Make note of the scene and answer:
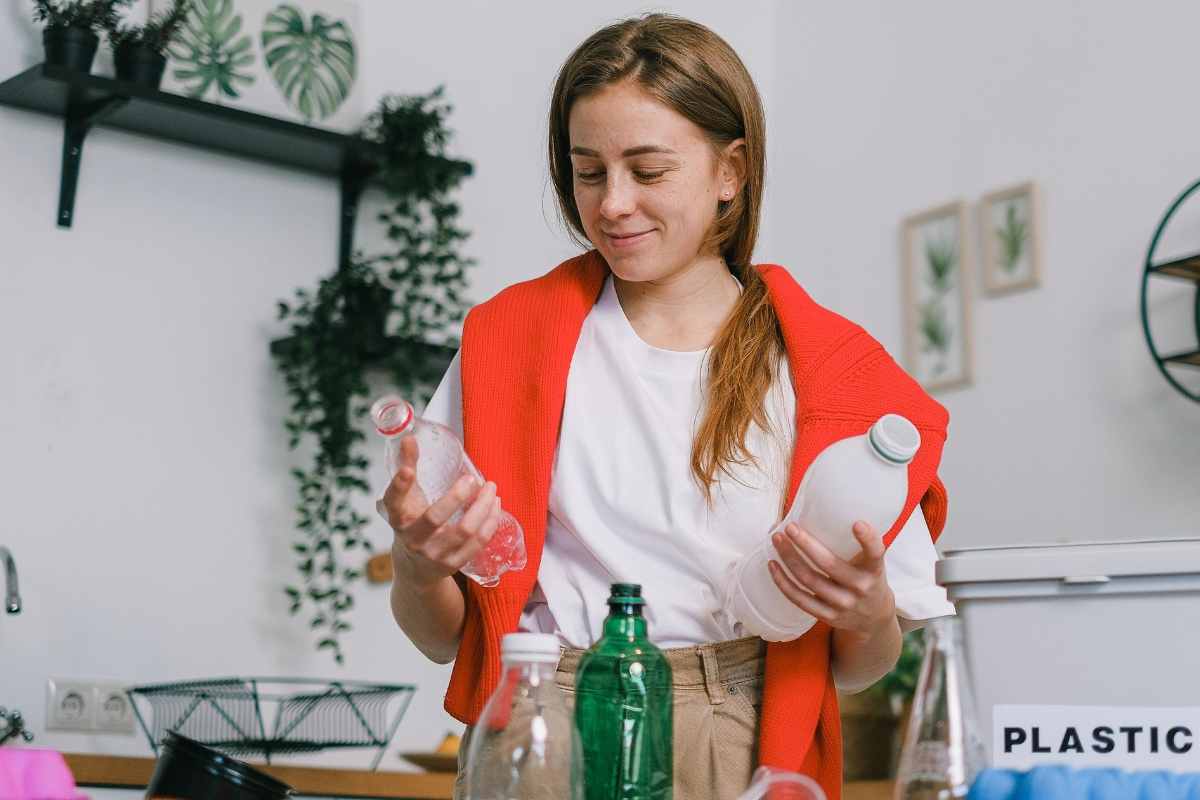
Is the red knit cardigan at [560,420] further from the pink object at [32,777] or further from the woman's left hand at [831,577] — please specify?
the pink object at [32,777]

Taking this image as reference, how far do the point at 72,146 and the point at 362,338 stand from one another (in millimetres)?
622

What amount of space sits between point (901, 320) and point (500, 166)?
95 cm

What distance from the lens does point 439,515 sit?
3.12ft

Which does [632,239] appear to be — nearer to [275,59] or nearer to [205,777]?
[205,777]

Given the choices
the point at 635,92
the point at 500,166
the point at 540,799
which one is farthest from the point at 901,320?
the point at 540,799

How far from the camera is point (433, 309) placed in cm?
280

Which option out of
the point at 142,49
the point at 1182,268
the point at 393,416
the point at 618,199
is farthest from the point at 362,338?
the point at 393,416

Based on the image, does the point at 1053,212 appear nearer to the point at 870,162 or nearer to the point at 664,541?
the point at 870,162

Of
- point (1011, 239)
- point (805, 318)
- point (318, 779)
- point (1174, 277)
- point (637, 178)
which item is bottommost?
point (318, 779)

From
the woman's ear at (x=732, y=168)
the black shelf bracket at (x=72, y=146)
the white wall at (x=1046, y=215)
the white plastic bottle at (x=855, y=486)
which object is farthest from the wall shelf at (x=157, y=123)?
the white plastic bottle at (x=855, y=486)

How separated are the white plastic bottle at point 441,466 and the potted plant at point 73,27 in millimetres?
1651

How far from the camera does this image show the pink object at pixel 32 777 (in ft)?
2.48

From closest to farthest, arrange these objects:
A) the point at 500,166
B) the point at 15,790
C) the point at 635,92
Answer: the point at 15,790 → the point at 635,92 → the point at 500,166

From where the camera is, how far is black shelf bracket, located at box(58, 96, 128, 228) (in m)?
2.51
